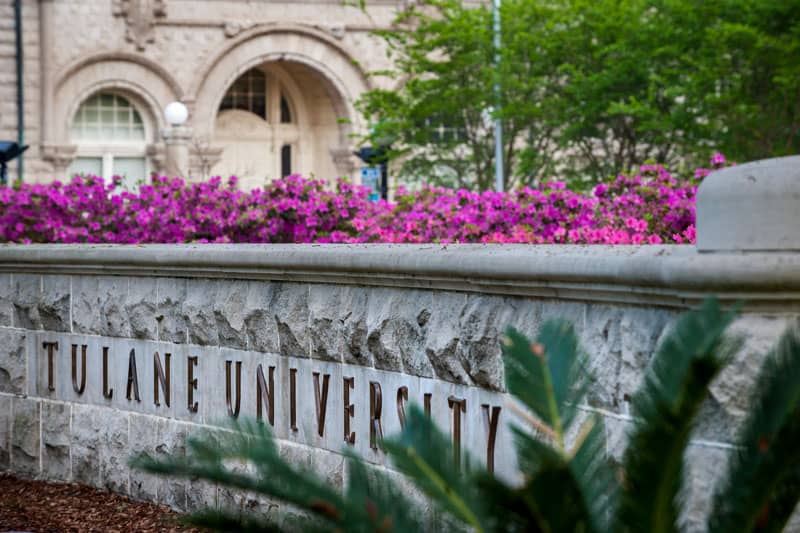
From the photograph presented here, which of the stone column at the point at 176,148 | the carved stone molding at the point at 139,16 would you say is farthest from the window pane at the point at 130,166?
the carved stone molding at the point at 139,16

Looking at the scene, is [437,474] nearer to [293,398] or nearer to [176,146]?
[293,398]

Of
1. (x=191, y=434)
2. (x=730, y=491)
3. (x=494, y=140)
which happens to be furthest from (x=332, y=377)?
(x=494, y=140)

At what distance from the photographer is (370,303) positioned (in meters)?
5.80

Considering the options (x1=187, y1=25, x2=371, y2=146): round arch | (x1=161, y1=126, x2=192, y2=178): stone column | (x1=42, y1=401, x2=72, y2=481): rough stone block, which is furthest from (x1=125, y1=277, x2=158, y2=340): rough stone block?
(x1=187, y1=25, x2=371, y2=146): round arch

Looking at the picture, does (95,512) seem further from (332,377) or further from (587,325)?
(587,325)

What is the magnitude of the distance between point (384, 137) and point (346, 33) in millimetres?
7454

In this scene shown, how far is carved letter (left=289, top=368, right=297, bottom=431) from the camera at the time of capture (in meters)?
6.44

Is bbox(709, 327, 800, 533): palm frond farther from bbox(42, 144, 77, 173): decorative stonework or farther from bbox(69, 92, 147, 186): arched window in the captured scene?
bbox(69, 92, 147, 186): arched window

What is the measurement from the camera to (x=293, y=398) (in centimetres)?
646

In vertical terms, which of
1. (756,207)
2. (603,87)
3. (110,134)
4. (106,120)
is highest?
(106,120)

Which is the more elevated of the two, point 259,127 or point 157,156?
point 259,127

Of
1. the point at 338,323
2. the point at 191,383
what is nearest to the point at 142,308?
the point at 191,383

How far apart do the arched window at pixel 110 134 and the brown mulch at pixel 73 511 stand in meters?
23.3

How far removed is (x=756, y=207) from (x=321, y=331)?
9.39 ft
